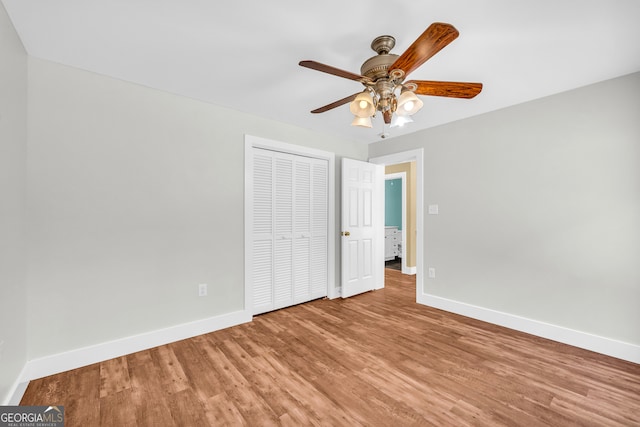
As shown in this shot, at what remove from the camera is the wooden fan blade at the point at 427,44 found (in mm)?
1209

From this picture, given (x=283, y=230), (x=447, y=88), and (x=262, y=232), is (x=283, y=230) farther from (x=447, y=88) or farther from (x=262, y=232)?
(x=447, y=88)

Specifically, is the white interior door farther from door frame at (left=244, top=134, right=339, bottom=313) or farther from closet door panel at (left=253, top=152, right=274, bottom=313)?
closet door panel at (left=253, top=152, right=274, bottom=313)

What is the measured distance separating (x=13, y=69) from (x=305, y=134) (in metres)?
2.54

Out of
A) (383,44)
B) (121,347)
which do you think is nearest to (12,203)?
(121,347)

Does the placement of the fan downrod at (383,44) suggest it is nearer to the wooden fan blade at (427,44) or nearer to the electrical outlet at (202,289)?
the wooden fan blade at (427,44)

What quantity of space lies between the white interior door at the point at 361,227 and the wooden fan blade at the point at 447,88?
193 centimetres

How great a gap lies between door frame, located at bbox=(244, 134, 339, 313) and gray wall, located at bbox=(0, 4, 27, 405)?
167 cm

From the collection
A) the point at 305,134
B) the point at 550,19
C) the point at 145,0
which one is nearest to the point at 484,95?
the point at 550,19

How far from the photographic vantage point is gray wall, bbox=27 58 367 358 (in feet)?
6.51

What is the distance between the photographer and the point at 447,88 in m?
1.78

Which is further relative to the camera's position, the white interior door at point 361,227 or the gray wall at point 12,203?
the white interior door at point 361,227

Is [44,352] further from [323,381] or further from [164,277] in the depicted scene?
[323,381]

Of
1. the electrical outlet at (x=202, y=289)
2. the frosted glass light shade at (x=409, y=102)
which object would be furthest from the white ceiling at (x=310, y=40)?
A: the electrical outlet at (x=202, y=289)

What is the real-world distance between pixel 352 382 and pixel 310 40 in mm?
2375
